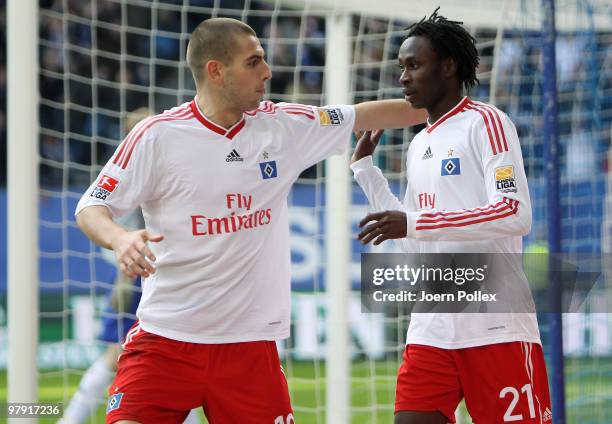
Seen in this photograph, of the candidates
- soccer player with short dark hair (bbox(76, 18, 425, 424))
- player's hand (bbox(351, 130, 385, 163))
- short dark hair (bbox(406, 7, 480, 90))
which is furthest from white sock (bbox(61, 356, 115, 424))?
short dark hair (bbox(406, 7, 480, 90))

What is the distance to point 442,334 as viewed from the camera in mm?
3986

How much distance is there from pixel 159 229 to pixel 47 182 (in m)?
7.62

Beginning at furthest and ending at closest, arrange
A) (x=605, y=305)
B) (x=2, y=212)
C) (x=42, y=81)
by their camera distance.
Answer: (x=42, y=81)
(x=2, y=212)
(x=605, y=305)

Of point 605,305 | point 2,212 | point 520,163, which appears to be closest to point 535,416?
point 520,163

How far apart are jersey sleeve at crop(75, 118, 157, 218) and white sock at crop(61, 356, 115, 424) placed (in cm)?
253

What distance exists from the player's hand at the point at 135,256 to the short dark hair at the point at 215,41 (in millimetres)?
853

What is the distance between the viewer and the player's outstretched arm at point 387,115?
4.20 metres

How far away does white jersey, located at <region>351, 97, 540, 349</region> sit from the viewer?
3.73 meters

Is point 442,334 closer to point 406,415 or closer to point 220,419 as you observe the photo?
point 406,415

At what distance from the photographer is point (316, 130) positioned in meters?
4.12

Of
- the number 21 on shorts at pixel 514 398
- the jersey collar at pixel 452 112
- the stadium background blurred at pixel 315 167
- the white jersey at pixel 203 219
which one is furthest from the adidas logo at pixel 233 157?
the stadium background blurred at pixel 315 167

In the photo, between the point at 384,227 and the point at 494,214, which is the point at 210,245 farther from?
the point at 494,214

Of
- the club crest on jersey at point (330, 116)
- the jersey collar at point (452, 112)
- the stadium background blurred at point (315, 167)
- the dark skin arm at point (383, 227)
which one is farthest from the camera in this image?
the stadium background blurred at point (315, 167)

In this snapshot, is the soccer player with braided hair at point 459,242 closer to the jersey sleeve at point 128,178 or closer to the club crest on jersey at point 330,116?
the club crest on jersey at point 330,116
